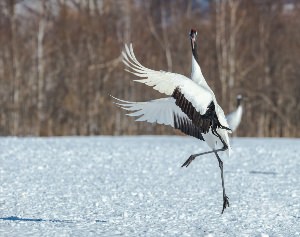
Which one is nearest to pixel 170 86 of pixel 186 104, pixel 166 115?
pixel 186 104

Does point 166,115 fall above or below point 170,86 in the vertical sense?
below

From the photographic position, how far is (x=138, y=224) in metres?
5.94

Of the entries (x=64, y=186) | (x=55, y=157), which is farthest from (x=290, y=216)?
(x=55, y=157)

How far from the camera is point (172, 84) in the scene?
5566 millimetres

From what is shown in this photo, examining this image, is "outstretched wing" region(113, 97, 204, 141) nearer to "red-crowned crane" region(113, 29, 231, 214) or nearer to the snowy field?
"red-crowned crane" region(113, 29, 231, 214)

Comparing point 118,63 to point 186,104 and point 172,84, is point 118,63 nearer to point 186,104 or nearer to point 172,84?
point 186,104

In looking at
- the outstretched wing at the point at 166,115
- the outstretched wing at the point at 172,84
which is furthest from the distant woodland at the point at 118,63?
the outstretched wing at the point at 172,84

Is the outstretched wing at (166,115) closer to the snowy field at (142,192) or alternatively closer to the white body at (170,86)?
the white body at (170,86)

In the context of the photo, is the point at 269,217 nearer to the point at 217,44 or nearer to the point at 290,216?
the point at 290,216

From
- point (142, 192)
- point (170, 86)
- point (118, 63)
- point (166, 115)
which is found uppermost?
point (118, 63)

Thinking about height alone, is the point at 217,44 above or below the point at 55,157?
above

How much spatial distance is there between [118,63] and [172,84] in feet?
54.0

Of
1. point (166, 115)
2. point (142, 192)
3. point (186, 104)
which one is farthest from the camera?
point (142, 192)

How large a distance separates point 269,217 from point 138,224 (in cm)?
126
